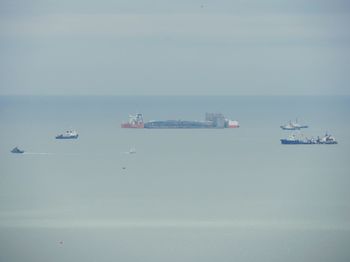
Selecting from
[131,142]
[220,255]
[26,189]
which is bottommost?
[220,255]

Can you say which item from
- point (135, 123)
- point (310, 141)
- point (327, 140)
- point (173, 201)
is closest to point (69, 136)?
point (135, 123)

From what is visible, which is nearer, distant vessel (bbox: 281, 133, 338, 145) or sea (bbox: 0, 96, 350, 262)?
sea (bbox: 0, 96, 350, 262)

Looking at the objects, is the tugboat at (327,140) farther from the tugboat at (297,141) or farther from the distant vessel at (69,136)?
the distant vessel at (69,136)

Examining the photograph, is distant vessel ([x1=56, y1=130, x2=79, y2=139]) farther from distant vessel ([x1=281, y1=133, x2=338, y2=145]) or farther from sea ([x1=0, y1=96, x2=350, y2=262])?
distant vessel ([x1=281, y1=133, x2=338, y2=145])

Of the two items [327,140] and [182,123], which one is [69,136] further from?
[327,140]

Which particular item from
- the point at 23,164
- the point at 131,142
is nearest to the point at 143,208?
the point at 23,164

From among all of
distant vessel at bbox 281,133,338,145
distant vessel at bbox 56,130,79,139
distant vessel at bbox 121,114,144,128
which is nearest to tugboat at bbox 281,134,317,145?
distant vessel at bbox 281,133,338,145

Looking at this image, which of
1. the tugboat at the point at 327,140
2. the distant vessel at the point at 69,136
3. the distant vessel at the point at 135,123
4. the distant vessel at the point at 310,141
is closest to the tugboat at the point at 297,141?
the distant vessel at the point at 310,141

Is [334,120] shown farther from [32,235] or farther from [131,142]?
[32,235]

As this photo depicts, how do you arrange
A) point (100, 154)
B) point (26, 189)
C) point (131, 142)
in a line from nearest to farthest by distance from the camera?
point (26, 189) → point (100, 154) → point (131, 142)

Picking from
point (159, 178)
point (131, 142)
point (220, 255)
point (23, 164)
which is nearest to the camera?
point (220, 255)
